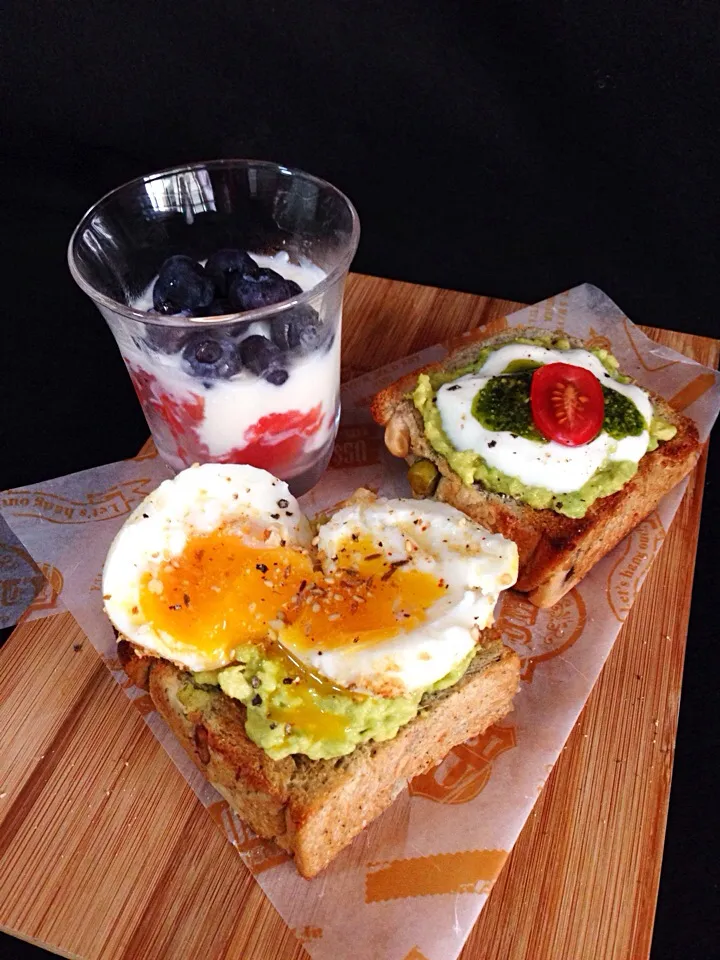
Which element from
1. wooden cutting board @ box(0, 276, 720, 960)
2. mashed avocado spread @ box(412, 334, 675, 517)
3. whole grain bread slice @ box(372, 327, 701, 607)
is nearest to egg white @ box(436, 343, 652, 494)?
mashed avocado spread @ box(412, 334, 675, 517)

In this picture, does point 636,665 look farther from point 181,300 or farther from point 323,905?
point 181,300

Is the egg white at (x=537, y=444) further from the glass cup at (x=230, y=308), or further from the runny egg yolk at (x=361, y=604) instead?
the runny egg yolk at (x=361, y=604)

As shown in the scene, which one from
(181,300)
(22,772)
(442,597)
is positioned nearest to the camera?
(442,597)

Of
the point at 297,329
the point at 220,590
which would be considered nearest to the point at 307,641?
the point at 220,590

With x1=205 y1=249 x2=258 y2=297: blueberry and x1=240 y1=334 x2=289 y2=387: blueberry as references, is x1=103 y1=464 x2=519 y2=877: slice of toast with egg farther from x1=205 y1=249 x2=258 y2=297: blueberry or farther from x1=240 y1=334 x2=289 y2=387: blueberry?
x1=205 y1=249 x2=258 y2=297: blueberry

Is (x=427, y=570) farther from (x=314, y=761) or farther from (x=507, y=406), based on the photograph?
(x=507, y=406)

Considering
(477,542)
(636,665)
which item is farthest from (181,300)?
(636,665)

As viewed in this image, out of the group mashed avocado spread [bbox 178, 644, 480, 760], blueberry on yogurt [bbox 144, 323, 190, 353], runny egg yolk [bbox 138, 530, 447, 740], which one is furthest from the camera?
blueberry on yogurt [bbox 144, 323, 190, 353]
